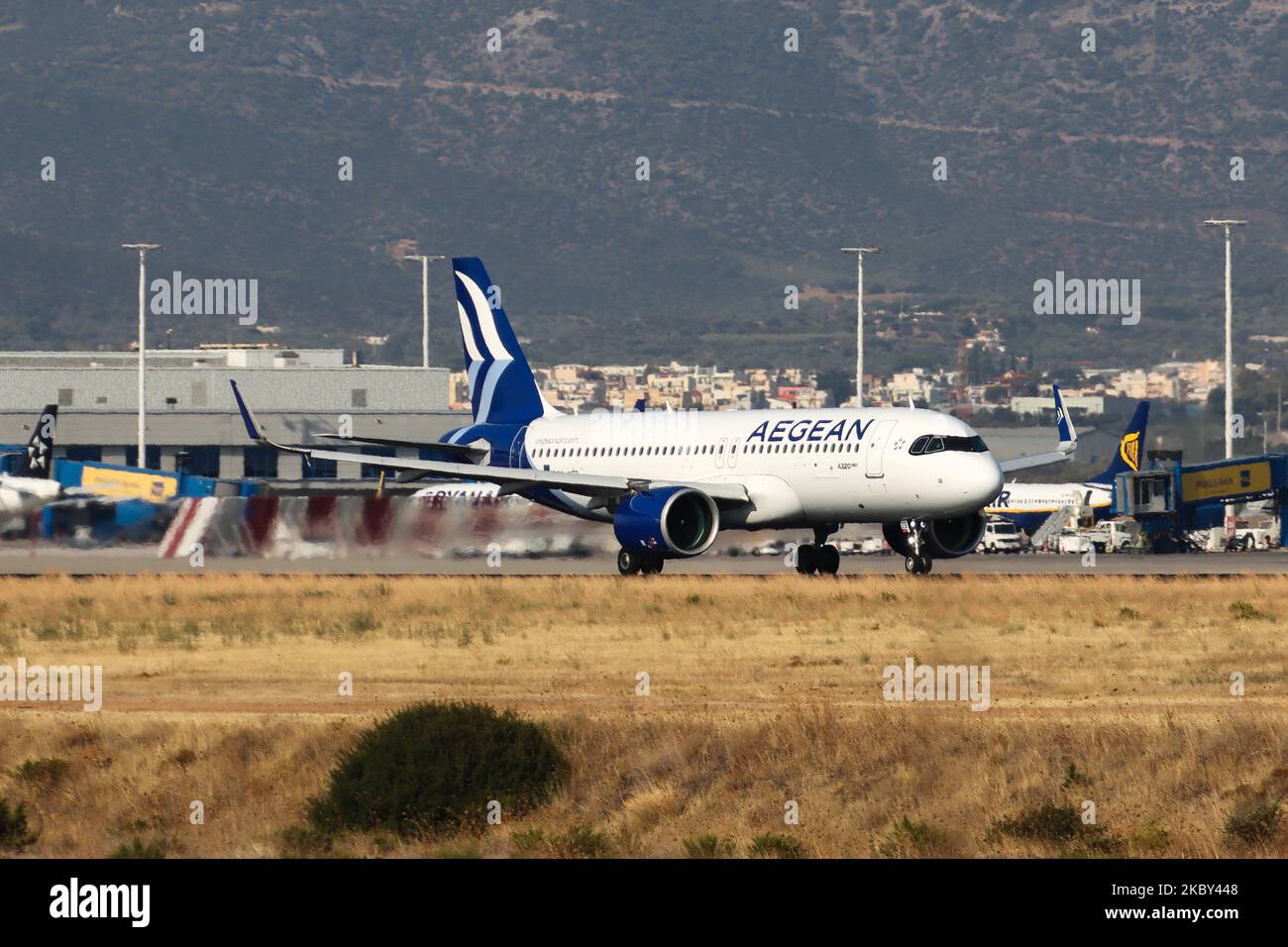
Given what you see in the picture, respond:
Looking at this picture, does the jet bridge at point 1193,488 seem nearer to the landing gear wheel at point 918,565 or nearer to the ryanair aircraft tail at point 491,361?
the ryanair aircraft tail at point 491,361

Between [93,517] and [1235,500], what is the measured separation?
137 ft

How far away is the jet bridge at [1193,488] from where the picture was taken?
256 feet

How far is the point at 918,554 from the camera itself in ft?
183

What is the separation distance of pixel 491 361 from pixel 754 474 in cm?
1356

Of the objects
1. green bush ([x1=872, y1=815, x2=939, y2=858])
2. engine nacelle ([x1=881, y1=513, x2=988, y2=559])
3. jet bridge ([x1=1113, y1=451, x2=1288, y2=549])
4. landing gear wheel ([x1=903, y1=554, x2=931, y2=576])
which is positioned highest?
jet bridge ([x1=1113, y1=451, x2=1288, y2=549])

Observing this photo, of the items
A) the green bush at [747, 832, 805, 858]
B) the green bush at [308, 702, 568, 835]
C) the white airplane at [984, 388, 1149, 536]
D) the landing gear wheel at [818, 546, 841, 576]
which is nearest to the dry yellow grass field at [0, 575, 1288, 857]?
the green bush at [747, 832, 805, 858]

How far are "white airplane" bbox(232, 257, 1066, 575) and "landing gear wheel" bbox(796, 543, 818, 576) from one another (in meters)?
0.04

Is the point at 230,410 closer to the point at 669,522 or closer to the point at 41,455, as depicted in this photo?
the point at 41,455

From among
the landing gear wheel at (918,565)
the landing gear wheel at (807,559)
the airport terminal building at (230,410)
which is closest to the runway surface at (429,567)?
the landing gear wheel at (918,565)

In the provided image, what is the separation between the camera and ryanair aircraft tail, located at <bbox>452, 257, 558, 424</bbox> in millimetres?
65062

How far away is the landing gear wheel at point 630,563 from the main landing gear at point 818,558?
4.29 meters

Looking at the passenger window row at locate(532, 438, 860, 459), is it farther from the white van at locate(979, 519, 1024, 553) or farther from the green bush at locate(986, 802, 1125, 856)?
the white van at locate(979, 519, 1024, 553)
